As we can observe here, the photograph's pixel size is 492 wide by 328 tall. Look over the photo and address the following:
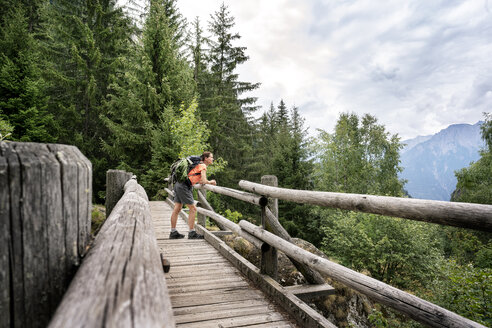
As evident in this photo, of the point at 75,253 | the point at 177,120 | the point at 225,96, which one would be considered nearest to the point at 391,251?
the point at 177,120

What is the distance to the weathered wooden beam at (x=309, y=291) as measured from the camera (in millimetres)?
3054

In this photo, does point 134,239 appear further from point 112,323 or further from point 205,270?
point 205,270

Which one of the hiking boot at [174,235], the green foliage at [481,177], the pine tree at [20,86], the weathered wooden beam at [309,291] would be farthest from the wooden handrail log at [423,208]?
the green foliage at [481,177]

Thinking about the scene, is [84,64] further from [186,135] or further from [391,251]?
[391,251]

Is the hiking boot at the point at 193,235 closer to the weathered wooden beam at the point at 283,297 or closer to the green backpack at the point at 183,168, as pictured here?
the green backpack at the point at 183,168

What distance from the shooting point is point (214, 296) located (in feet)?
10.6

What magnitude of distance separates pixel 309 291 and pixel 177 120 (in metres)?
11.0

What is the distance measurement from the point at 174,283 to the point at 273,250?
1.42m

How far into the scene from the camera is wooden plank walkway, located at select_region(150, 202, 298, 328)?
106 inches

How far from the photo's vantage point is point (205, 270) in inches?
159

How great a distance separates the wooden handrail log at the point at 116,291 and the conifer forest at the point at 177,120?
10872 millimetres

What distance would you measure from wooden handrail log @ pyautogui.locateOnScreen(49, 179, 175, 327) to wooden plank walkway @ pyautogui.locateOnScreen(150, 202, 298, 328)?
214 centimetres

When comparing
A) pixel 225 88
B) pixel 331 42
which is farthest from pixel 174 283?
pixel 331 42

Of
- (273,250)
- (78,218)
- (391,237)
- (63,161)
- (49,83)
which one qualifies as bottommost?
(391,237)
